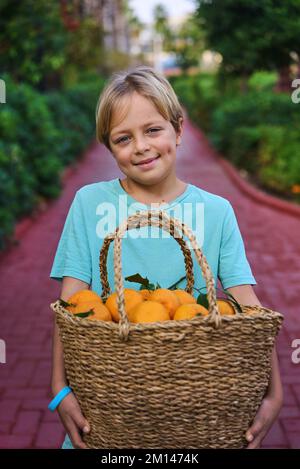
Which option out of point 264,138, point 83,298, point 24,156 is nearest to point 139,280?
point 83,298

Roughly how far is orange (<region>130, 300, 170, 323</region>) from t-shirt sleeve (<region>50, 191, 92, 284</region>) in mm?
400

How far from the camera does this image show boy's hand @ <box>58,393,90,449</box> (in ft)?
4.75

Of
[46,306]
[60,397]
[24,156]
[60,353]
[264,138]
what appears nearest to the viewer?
[60,397]

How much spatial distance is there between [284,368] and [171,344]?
2.98m

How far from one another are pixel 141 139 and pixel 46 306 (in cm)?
387

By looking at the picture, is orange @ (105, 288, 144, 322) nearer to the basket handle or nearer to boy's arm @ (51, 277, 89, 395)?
the basket handle

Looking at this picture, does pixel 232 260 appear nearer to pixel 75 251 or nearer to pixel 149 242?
Answer: pixel 149 242

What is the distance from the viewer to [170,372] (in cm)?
126

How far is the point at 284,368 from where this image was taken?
4.03 m

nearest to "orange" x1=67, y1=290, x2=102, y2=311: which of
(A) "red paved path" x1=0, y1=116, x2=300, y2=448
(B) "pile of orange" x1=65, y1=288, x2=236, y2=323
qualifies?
(B) "pile of orange" x1=65, y1=288, x2=236, y2=323

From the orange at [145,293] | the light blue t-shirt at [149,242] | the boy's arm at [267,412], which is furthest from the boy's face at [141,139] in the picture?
the boy's arm at [267,412]

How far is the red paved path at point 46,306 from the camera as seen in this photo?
3348mm

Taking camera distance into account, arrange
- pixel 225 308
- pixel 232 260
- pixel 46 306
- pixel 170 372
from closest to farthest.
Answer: pixel 170 372 < pixel 225 308 < pixel 232 260 < pixel 46 306
